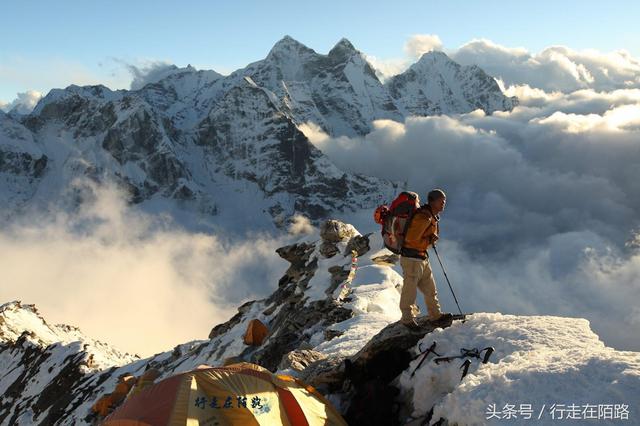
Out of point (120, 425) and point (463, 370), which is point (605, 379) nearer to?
point (463, 370)

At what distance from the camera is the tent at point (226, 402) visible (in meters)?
9.71

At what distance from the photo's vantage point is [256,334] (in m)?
35.3

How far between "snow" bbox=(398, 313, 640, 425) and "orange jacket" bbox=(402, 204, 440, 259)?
2025mm

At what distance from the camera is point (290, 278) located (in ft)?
139

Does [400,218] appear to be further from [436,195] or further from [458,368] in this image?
[458,368]

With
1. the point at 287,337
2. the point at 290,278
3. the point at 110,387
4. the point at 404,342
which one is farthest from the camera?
the point at 110,387

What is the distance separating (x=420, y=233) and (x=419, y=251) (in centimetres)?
50

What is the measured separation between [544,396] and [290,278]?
35.4 metres

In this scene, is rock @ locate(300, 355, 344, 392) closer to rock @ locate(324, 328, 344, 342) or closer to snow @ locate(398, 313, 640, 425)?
snow @ locate(398, 313, 640, 425)

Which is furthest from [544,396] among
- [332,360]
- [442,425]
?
[332,360]

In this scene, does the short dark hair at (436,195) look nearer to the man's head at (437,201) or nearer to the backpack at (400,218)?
the man's head at (437,201)

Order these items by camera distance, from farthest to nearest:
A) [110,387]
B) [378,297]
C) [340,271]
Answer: [110,387], [340,271], [378,297]

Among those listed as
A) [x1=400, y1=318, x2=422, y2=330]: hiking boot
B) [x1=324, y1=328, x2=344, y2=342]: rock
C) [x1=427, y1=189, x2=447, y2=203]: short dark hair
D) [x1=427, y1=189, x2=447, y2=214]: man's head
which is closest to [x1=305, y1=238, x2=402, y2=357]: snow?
[x1=324, y1=328, x2=344, y2=342]: rock

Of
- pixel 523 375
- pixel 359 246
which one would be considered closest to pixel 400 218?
pixel 523 375
